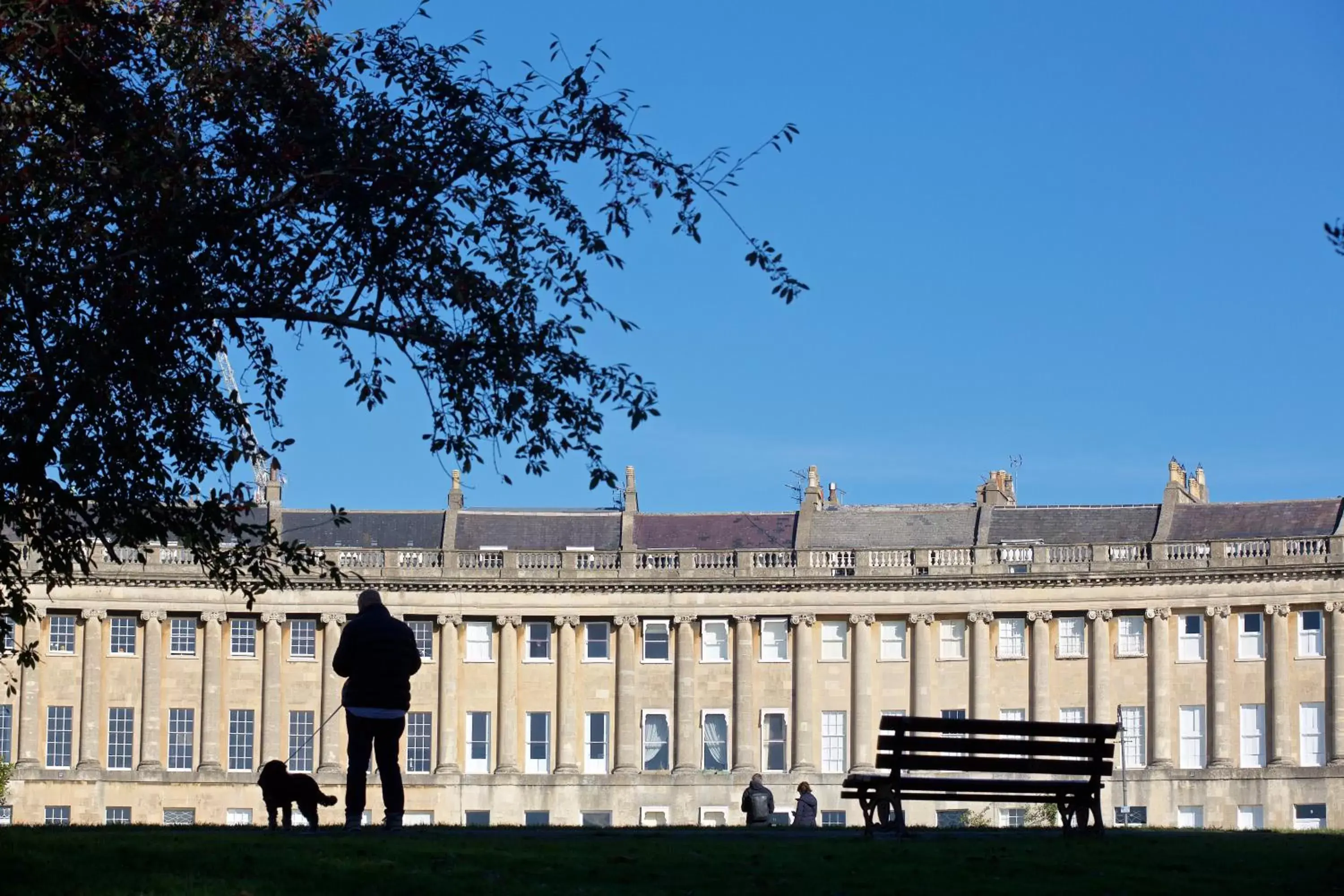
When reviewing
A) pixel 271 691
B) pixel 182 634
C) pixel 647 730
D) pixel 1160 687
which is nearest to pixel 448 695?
pixel 271 691

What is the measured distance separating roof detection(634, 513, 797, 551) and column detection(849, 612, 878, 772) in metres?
5.21

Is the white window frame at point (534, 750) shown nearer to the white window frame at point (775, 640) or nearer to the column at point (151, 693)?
the white window frame at point (775, 640)

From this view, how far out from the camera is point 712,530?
86.6m

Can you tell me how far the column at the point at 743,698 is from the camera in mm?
80812

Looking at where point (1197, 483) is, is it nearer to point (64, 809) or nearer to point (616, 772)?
point (616, 772)

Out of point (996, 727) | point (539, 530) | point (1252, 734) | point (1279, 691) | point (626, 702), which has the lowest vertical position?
point (1252, 734)

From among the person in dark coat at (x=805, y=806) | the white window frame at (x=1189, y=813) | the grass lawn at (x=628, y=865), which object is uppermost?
the grass lawn at (x=628, y=865)

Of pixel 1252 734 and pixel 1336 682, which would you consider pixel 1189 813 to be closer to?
pixel 1252 734

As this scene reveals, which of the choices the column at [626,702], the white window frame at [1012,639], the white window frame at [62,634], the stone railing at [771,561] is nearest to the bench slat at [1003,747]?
the stone railing at [771,561]

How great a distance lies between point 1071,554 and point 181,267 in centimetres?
6086

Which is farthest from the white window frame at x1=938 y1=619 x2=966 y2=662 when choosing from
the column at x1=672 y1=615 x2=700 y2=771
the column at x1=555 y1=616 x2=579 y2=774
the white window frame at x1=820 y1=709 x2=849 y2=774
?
the column at x1=555 y1=616 x2=579 y2=774

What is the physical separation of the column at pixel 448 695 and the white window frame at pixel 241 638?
20.5 feet

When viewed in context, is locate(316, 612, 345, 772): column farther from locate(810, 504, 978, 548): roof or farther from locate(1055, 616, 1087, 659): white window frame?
locate(1055, 616, 1087, 659): white window frame

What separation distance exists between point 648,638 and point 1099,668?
15.2m
